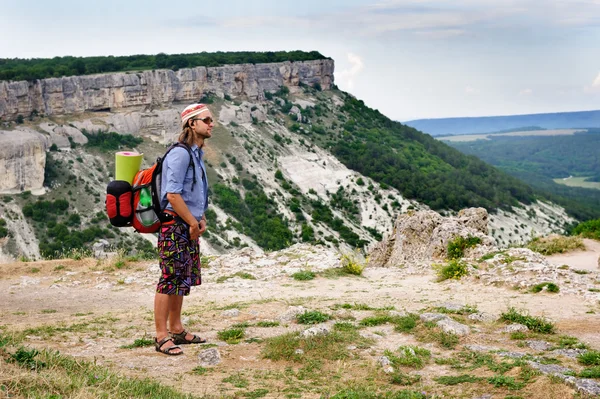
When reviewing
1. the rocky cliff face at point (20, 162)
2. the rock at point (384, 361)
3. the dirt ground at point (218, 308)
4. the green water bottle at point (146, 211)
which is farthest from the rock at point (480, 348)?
the rocky cliff face at point (20, 162)

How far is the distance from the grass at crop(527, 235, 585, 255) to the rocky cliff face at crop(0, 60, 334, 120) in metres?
54.4

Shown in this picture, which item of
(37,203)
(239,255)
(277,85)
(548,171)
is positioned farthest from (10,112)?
(548,171)

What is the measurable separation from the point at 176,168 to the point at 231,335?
2.01m

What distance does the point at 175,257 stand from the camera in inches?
214

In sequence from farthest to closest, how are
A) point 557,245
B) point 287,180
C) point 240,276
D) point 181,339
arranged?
point 287,180 < point 557,245 < point 240,276 < point 181,339

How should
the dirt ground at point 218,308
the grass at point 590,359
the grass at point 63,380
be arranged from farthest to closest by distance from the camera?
the dirt ground at point 218,308 < the grass at point 590,359 < the grass at point 63,380

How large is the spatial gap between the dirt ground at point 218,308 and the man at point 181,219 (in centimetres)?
49

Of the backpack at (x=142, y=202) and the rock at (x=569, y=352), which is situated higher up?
the backpack at (x=142, y=202)

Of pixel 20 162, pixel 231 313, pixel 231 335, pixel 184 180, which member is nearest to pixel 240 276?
pixel 231 313

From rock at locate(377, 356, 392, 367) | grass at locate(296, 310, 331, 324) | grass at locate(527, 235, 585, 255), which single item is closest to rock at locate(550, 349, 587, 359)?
rock at locate(377, 356, 392, 367)

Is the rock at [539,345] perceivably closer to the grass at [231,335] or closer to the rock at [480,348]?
the rock at [480,348]

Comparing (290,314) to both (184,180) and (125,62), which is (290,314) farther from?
(125,62)

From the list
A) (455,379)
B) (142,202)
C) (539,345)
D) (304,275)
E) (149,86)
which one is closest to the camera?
(455,379)

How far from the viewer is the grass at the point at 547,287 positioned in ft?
28.6
